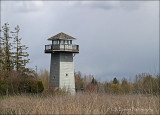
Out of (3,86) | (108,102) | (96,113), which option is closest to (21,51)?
(3,86)

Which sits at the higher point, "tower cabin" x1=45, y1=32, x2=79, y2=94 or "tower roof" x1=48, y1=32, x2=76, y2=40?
"tower roof" x1=48, y1=32, x2=76, y2=40

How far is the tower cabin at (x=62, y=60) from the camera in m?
37.9

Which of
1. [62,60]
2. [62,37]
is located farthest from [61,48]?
[62,60]

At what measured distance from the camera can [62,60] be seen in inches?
1519

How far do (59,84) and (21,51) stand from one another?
5.49m

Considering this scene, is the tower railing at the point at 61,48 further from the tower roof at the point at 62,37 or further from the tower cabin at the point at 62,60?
the tower roof at the point at 62,37

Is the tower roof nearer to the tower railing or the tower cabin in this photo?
the tower cabin

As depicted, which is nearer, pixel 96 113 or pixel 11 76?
pixel 96 113

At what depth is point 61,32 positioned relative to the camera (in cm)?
3922

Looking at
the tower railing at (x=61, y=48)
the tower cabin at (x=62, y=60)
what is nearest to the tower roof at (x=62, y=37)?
the tower cabin at (x=62, y=60)

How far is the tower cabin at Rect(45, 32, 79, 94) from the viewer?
1491 inches

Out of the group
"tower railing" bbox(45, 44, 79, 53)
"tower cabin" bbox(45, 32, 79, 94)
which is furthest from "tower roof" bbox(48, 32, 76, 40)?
"tower railing" bbox(45, 44, 79, 53)

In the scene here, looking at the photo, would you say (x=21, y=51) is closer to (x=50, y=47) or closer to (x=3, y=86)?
(x=50, y=47)

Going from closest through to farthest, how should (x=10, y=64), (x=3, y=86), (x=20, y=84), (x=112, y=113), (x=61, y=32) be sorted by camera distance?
(x=112, y=113) → (x=3, y=86) → (x=20, y=84) → (x=10, y=64) → (x=61, y=32)
